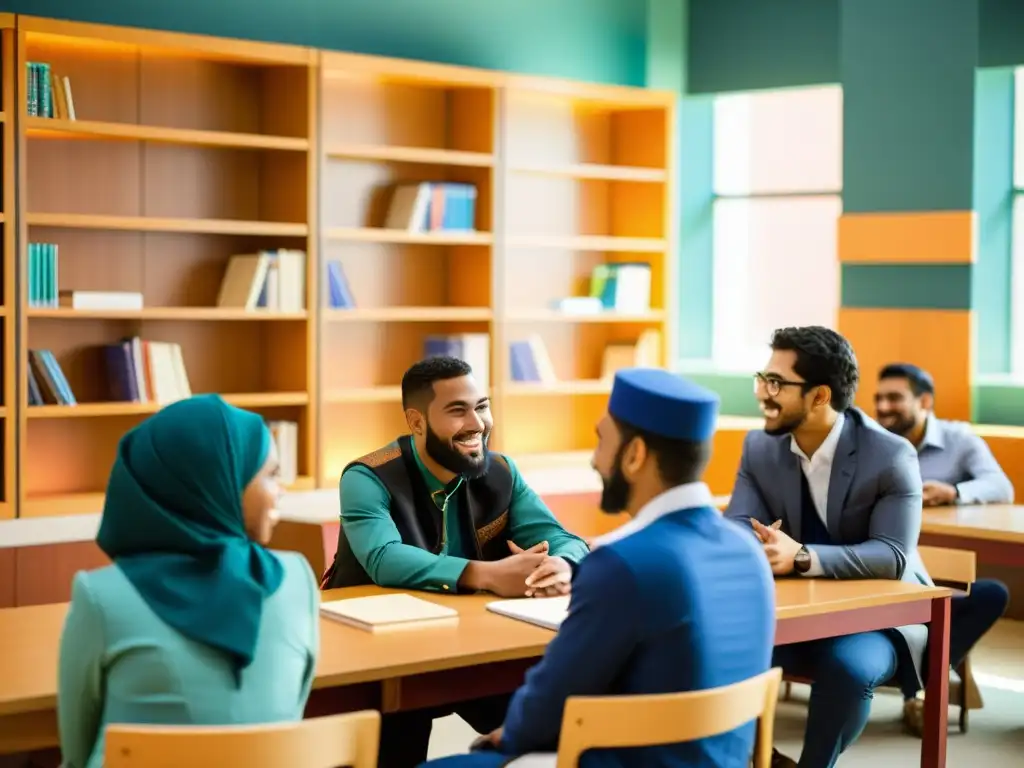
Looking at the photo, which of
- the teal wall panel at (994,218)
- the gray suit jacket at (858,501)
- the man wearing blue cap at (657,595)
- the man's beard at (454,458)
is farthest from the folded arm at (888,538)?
the teal wall panel at (994,218)

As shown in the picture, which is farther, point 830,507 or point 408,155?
point 408,155

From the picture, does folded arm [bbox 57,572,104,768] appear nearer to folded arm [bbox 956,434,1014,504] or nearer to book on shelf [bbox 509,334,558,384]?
folded arm [bbox 956,434,1014,504]

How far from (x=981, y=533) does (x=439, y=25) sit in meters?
3.83

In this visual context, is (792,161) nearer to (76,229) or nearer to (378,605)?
(76,229)

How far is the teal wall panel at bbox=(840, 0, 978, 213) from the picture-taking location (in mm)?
7207

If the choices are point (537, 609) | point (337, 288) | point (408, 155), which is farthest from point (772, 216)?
point (537, 609)

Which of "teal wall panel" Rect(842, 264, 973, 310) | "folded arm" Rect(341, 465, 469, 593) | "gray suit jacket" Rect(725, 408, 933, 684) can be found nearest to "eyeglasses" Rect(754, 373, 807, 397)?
"gray suit jacket" Rect(725, 408, 933, 684)

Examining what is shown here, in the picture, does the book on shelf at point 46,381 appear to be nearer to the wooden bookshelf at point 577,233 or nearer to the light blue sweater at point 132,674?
the wooden bookshelf at point 577,233

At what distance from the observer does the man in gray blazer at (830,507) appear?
3.76 meters

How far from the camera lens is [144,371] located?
6.12 metres

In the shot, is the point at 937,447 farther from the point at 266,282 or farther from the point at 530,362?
the point at 266,282

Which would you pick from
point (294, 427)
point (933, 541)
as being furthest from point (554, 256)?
point (933, 541)

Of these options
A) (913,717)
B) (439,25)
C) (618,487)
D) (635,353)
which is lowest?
(913,717)

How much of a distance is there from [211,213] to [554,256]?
6.69 feet
